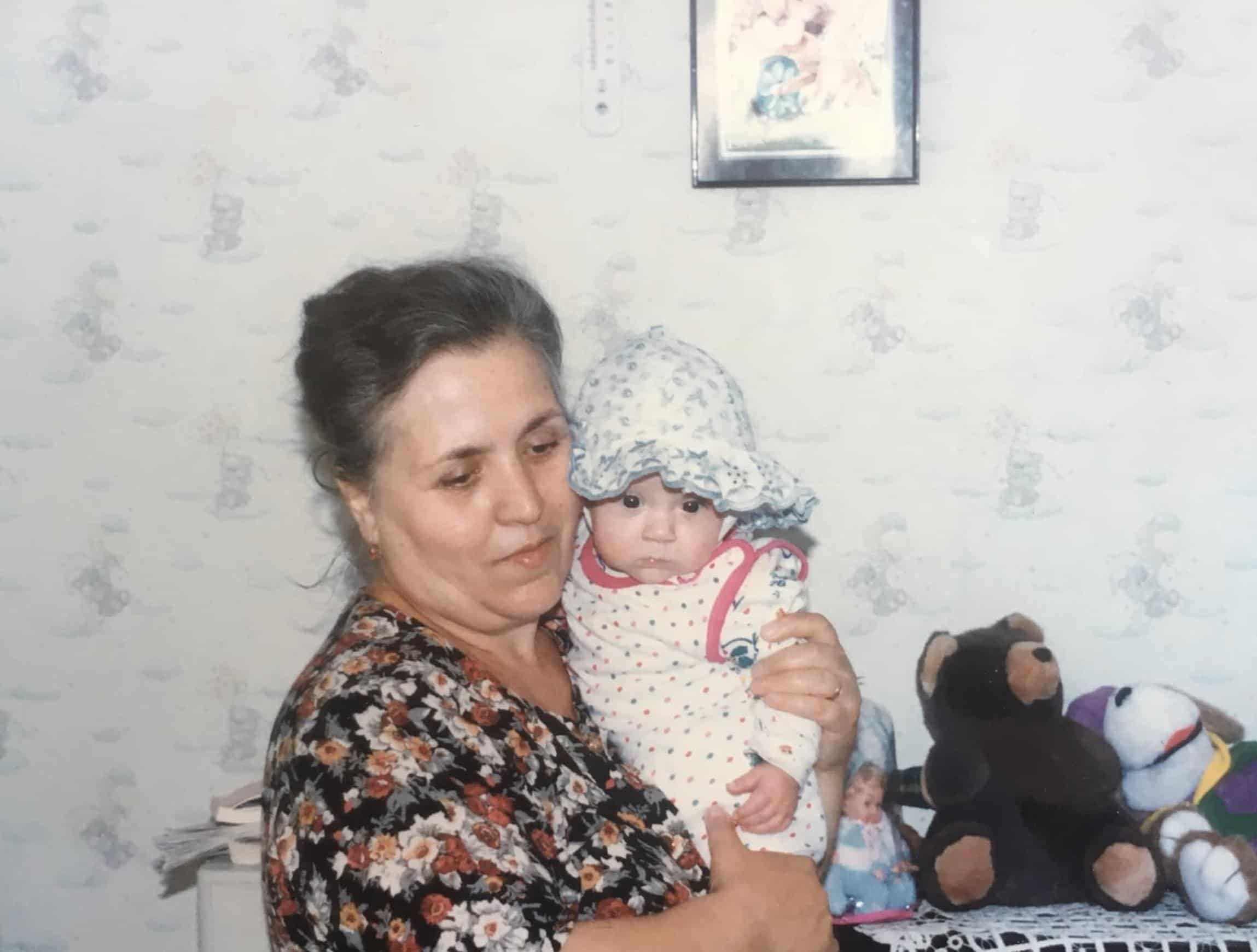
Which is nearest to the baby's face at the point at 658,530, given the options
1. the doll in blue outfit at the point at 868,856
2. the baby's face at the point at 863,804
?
the doll in blue outfit at the point at 868,856

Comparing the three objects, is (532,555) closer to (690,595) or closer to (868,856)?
(690,595)

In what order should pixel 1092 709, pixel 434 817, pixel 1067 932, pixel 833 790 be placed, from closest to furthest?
pixel 434 817, pixel 833 790, pixel 1067 932, pixel 1092 709

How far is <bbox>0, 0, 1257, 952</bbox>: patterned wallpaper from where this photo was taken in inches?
77.0

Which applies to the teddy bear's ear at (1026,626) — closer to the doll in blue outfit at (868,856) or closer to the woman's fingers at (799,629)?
the doll in blue outfit at (868,856)

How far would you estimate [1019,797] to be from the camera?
1844 millimetres

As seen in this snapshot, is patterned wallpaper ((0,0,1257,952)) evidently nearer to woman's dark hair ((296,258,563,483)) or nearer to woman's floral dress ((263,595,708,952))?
woman's dark hair ((296,258,563,483))

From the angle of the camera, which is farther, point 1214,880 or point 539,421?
point 1214,880

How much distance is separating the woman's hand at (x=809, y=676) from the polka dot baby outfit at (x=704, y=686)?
12mm

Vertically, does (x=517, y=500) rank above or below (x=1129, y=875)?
above

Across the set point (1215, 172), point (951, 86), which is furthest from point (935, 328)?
point (1215, 172)

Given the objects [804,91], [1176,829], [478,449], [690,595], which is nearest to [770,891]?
[690,595]

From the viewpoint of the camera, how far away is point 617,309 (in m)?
2.01

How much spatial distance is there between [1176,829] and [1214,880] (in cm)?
9

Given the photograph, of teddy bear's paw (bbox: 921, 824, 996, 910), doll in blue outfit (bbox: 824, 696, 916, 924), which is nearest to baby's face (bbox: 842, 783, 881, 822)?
doll in blue outfit (bbox: 824, 696, 916, 924)
